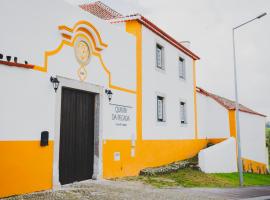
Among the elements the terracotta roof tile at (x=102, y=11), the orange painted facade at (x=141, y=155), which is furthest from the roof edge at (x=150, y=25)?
the orange painted facade at (x=141, y=155)

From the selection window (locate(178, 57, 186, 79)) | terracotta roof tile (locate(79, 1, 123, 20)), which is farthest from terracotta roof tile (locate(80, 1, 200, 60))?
window (locate(178, 57, 186, 79))

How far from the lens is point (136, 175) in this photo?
12.5 metres

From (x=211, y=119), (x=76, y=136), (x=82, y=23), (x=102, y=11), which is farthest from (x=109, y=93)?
(x=211, y=119)

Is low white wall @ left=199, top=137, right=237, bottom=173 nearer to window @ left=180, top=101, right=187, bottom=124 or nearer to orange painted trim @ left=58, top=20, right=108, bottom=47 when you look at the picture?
window @ left=180, top=101, right=187, bottom=124

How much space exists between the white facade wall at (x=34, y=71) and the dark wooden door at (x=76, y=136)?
486 millimetres

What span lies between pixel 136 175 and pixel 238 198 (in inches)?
167

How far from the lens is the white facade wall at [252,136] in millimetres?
21644

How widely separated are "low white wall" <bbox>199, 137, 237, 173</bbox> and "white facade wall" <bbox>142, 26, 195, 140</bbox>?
1.76m

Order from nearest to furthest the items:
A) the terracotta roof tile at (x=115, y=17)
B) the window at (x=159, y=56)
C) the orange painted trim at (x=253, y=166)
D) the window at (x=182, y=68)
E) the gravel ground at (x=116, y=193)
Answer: the gravel ground at (x=116, y=193), the terracotta roof tile at (x=115, y=17), the window at (x=159, y=56), the window at (x=182, y=68), the orange painted trim at (x=253, y=166)

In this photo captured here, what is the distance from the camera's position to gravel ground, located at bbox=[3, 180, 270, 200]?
7785 millimetres

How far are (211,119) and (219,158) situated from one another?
4.55 m

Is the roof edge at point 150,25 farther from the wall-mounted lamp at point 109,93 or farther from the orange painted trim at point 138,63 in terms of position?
the wall-mounted lamp at point 109,93

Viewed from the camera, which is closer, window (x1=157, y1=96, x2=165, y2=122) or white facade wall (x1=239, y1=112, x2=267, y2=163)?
window (x1=157, y1=96, x2=165, y2=122)

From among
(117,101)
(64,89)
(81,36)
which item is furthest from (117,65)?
(64,89)
